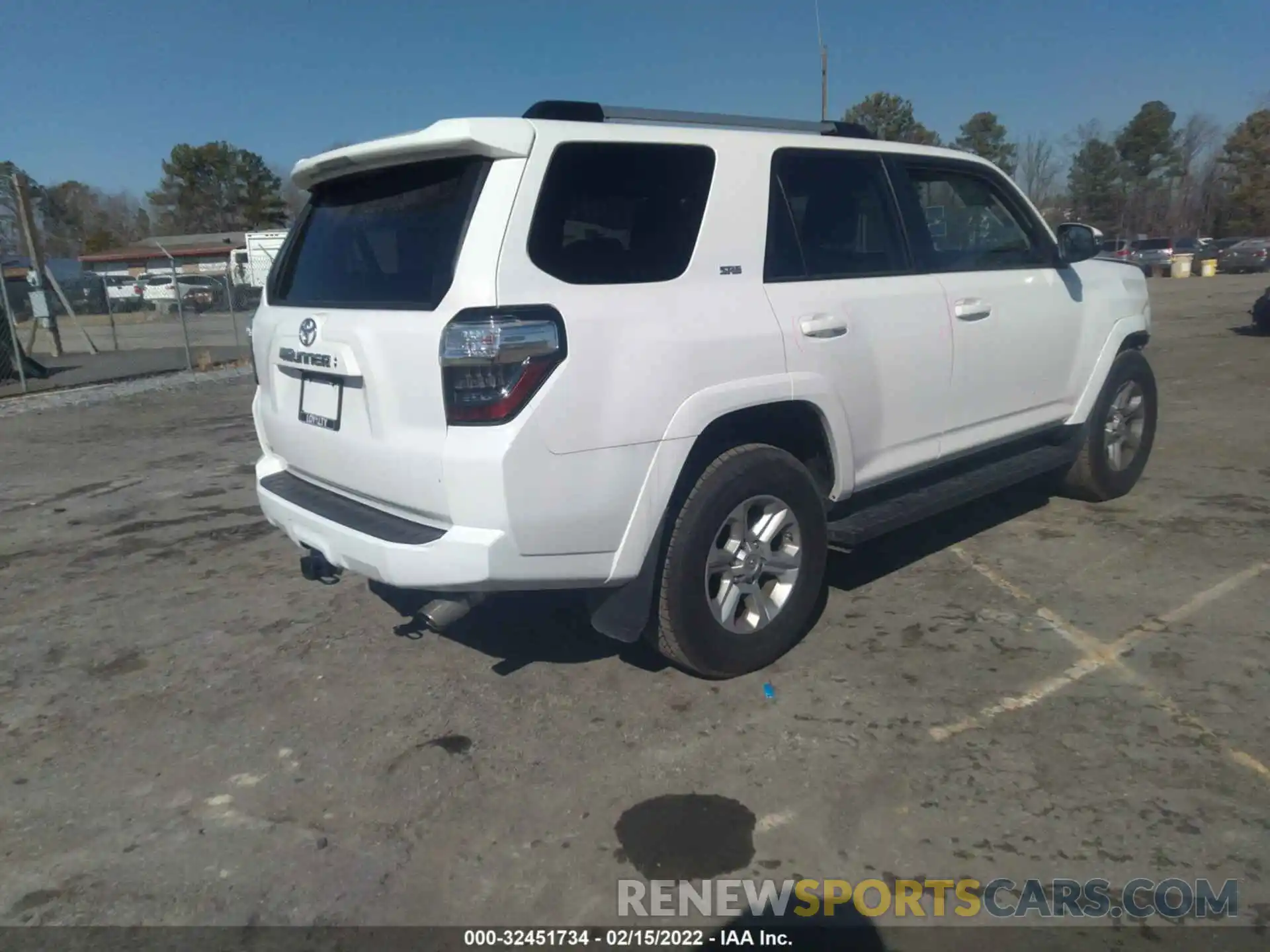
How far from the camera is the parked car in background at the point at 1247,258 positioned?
1437 inches

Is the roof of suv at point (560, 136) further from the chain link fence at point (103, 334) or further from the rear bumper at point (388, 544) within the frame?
the rear bumper at point (388, 544)

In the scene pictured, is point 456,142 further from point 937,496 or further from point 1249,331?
point 1249,331

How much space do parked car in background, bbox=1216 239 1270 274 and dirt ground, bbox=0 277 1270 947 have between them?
3844 cm

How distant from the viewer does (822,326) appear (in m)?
3.69

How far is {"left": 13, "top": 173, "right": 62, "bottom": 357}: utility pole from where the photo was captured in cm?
1786

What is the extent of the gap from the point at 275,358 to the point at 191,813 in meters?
1.74

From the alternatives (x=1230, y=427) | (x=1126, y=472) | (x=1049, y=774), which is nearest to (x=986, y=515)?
(x=1126, y=472)

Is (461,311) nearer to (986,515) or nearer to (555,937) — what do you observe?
(555,937)

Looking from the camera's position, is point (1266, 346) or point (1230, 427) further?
point (1266, 346)

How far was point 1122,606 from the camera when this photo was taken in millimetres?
4242

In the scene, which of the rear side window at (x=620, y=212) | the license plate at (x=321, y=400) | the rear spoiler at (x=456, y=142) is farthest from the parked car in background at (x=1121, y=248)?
the license plate at (x=321, y=400)

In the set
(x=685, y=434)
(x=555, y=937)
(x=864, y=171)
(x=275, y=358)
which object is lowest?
(x=555, y=937)

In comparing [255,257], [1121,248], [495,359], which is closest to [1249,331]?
[495,359]

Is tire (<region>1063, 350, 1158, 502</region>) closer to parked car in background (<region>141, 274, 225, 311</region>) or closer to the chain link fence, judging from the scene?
the chain link fence
